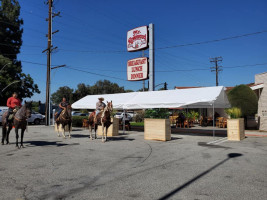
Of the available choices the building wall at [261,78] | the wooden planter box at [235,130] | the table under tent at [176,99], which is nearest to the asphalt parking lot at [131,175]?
the wooden planter box at [235,130]

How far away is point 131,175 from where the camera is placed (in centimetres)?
592

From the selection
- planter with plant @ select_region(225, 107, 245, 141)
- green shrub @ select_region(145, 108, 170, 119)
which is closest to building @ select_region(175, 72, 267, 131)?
planter with plant @ select_region(225, 107, 245, 141)

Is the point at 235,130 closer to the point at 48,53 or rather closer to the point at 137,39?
the point at 137,39

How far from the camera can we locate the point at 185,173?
612cm

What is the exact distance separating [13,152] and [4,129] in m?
2.57

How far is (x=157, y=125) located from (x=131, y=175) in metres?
7.70

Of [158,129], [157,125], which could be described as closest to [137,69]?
[157,125]

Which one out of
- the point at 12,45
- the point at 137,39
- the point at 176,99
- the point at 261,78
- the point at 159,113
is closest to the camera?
the point at 159,113

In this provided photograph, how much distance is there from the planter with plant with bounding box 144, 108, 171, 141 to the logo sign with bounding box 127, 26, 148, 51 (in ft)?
48.6

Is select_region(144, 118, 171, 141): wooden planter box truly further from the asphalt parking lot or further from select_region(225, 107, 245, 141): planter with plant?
the asphalt parking lot

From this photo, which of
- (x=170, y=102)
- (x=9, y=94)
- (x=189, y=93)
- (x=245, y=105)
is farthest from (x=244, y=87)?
(x=9, y=94)

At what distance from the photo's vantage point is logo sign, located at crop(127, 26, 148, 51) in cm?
2718

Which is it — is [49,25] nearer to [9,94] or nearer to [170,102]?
[9,94]

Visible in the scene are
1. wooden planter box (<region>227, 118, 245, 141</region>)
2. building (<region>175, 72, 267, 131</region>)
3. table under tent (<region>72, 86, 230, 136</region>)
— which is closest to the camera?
wooden planter box (<region>227, 118, 245, 141</region>)
